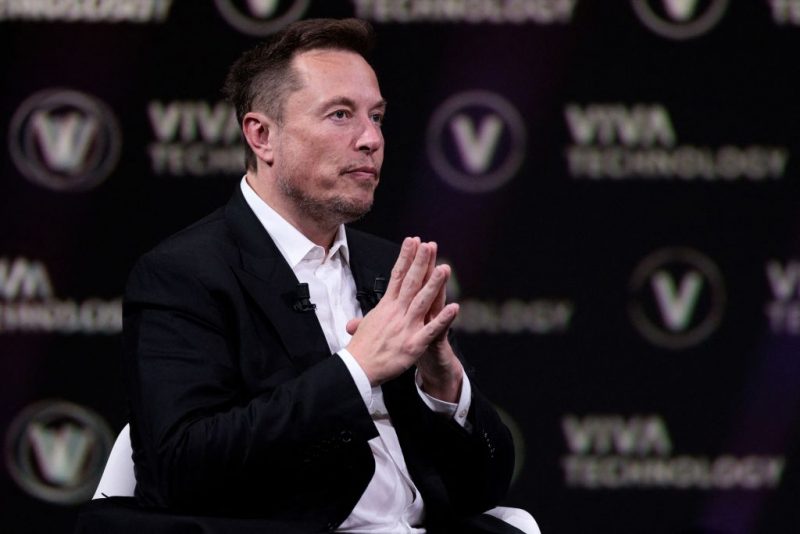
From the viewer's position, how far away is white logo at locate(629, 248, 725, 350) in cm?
384

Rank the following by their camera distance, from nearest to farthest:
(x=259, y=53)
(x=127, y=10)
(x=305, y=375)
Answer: (x=305, y=375), (x=259, y=53), (x=127, y=10)

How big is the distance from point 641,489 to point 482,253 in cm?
Answer: 90

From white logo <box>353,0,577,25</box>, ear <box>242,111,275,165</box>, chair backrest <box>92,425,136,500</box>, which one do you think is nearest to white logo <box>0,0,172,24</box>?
white logo <box>353,0,577,25</box>

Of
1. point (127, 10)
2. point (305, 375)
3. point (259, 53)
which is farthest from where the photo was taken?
point (127, 10)

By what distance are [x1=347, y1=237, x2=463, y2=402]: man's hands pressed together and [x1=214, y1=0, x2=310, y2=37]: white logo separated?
176cm

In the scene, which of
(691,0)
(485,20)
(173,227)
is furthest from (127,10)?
(691,0)

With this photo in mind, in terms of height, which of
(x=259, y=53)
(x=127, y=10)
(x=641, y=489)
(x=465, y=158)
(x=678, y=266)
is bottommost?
(x=641, y=489)

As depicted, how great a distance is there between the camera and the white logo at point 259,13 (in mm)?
3773

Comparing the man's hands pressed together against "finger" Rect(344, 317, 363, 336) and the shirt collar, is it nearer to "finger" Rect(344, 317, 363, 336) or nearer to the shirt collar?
"finger" Rect(344, 317, 363, 336)

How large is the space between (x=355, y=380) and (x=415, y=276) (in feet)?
0.72

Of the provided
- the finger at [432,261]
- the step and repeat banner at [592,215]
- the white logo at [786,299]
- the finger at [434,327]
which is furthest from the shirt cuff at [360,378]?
the white logo at [786,299]

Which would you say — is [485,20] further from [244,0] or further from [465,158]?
[244,0]

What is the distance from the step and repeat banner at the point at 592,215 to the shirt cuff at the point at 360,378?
1622mm

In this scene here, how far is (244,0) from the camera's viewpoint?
12.4ft
